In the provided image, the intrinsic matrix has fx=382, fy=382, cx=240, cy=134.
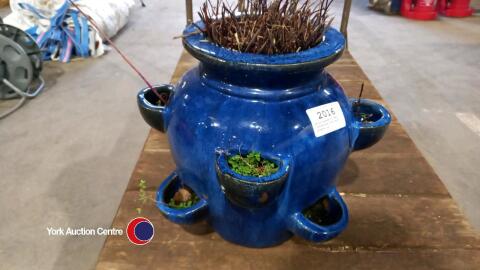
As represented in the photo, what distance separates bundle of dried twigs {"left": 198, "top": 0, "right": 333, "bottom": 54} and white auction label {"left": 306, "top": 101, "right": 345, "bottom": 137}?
0.28ft

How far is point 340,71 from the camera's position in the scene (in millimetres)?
1251

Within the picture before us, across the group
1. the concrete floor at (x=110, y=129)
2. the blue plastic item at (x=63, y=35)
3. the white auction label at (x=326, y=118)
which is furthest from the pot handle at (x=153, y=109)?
the blue plastic item at (x=63, y=35)

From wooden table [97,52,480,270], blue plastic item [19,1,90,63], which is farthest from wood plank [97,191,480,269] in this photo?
blue plastic item [19,1,90,63]

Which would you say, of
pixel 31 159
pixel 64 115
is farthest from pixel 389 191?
pixel 64 115

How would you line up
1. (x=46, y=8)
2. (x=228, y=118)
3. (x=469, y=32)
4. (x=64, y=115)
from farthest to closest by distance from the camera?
(x=469, y=32) < (x=46, y=8) < (x=64, y=115) < (x=228, y=118)

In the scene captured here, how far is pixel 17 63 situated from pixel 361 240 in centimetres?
161

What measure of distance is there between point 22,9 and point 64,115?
0.80m

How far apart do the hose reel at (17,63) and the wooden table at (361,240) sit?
3.84ft

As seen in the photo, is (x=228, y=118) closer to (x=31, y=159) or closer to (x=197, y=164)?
(x=197, y=164)

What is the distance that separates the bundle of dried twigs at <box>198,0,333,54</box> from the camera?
19.1 inches

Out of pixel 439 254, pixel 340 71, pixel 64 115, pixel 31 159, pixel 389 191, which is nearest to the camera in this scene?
pixel 439 254

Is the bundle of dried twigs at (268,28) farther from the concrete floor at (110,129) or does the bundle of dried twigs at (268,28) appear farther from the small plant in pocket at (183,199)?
the concrete floor at (110,129)

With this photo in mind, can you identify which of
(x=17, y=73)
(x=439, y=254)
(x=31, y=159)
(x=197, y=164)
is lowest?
(x=31, y=159)

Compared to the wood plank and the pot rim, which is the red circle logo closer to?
the wood plank
